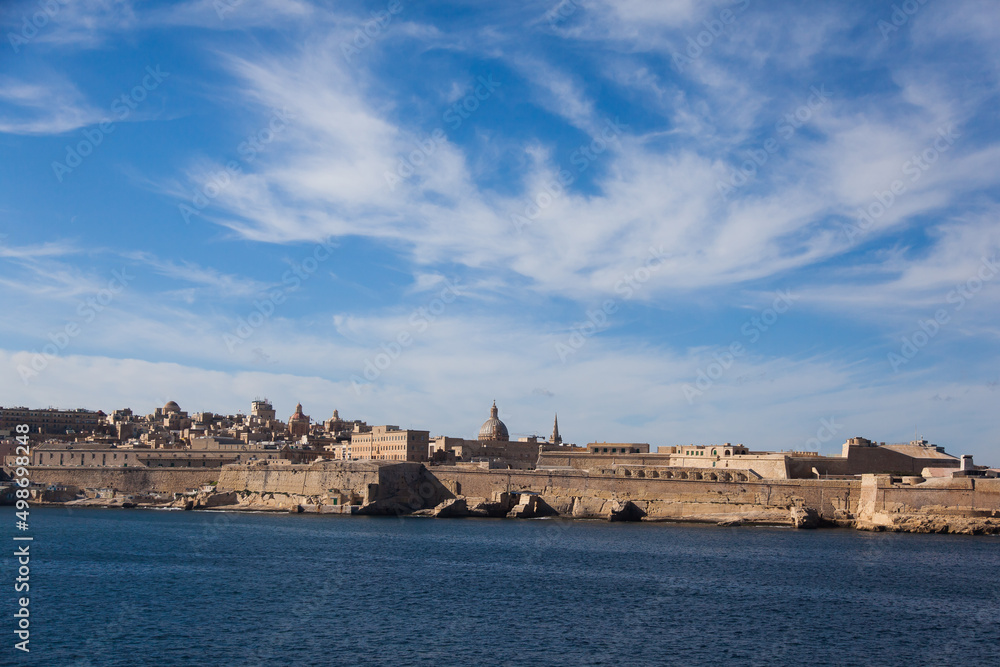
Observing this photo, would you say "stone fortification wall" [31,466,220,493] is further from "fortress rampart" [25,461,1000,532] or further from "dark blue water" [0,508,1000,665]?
"dark blue water" [0,508,1000,665]

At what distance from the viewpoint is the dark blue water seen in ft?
72.6

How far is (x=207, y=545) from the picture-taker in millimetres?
42094

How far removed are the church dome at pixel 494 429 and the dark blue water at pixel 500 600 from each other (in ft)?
186

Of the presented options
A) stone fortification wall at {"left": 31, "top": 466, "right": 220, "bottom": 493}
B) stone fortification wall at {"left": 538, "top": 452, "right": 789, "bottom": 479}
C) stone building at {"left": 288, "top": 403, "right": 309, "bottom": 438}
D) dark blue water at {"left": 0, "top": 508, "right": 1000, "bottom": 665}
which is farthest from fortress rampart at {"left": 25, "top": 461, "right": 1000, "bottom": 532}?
stone building at {"left": 288, "top": 403, "right": 309, "bottom": 438}

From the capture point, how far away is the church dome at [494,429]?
4126 inches

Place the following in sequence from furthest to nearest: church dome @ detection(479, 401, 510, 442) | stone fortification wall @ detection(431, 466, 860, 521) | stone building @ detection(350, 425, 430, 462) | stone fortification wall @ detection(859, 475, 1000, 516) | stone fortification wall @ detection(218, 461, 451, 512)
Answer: church dome @ detection(479, 401, 510, 442) → stone building @ detection(350, 425, 430, 462) → stone fortification wall @ detection(218, 461, 451, 512) → stone fortification wall @ detection(431, 466, 860, 521) → stone fortification wall @ detection(859, 475, 1000, 516)

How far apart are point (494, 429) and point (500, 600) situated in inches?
3030

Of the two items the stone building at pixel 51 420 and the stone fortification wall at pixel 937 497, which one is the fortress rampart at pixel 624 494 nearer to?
the stone fortification wall at pixel 937 497

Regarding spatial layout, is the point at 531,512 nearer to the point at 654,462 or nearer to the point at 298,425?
the point at 654,462

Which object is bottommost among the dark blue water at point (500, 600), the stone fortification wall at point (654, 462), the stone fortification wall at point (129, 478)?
the dark blue water at point (500, 600)

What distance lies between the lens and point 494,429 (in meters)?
106

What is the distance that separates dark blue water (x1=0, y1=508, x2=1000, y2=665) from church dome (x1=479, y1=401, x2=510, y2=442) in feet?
186

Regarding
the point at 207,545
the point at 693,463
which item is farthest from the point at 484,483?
the point at 207,545

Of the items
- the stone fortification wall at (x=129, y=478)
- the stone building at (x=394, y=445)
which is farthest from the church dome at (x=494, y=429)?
the stone fortification wall at (x=129, y=478)
